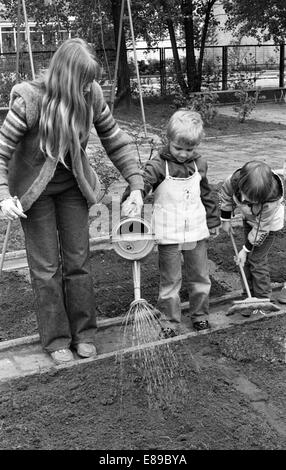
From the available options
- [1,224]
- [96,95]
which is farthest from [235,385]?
[1,224]

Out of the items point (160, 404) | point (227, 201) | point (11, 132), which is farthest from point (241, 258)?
point (11, 132)

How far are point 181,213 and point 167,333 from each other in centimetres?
71

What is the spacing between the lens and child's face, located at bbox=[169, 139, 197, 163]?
3.51 meters

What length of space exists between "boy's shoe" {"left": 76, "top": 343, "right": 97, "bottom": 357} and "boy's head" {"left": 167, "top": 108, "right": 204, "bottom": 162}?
3.87 feet

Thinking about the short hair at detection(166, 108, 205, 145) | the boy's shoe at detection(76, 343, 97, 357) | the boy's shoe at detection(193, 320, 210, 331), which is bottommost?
the boy's shoe at detection(193, 320, 210, 331)

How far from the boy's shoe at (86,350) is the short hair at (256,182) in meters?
1.27

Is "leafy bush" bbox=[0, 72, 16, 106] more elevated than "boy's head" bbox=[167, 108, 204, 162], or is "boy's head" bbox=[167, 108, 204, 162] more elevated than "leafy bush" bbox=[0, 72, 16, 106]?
"boy's head" bbox=[167, 108, 204, 162]

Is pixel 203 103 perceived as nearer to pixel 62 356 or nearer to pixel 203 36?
pixel 62 356

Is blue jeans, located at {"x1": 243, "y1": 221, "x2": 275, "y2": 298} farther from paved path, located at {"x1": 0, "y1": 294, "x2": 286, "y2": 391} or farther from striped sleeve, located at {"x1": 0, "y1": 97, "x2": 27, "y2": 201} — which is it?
striped sleeve, located at {"x1": 0, "y1": 97, "x2": 27, "y2": 201}

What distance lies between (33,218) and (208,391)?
125cm

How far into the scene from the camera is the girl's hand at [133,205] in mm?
3277

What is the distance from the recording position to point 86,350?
3.51 metres

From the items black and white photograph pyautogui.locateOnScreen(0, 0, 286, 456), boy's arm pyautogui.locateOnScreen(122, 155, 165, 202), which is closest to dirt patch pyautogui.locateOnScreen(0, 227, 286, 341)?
black and white photograph pyautogui.locateOnScreen(0, 0, 286, 456)

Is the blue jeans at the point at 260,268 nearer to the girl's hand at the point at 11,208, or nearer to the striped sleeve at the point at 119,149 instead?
the striped sleeve at the point at 119,149
